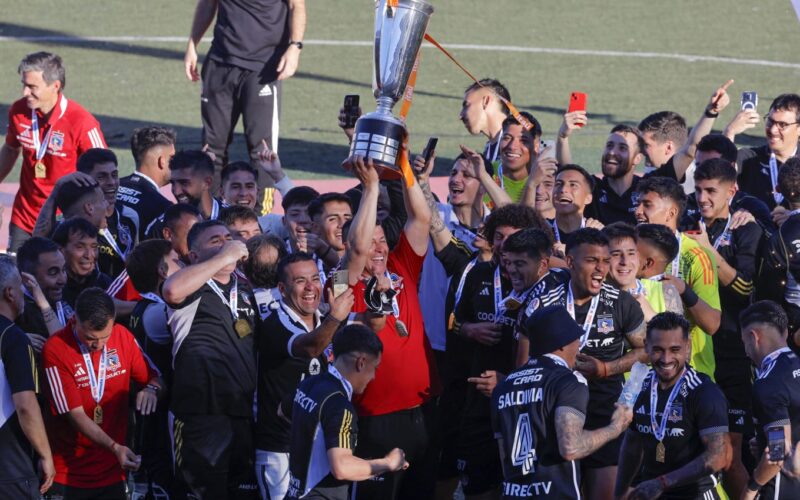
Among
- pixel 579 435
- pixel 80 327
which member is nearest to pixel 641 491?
pixel 579 435

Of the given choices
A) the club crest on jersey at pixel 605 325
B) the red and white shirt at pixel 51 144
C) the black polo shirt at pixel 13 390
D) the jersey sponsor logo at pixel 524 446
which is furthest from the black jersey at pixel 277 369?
the red and white shirt at pixel 51 144

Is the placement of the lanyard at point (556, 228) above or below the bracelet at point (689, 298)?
above

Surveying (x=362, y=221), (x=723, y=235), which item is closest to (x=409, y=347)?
(x=362, y=221)

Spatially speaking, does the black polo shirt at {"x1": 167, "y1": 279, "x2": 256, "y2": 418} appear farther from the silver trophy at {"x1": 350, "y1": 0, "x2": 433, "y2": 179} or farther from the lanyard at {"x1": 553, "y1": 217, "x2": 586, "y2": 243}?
the lanyard at {"x1": 553, "y1": 217, "x2": 586, "y2": 243}

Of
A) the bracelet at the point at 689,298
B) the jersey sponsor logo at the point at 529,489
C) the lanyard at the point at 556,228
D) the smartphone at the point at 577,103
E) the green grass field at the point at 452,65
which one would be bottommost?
the jersey sponsor logo at the point at 529,489

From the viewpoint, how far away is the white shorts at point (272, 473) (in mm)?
7305

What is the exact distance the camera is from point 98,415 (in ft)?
23.9

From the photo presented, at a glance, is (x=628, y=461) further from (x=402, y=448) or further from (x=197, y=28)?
(x=197, y=28)

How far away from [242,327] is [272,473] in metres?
0.82

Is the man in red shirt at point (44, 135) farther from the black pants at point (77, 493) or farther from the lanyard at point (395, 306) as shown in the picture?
the lanyard at point (395, 306)

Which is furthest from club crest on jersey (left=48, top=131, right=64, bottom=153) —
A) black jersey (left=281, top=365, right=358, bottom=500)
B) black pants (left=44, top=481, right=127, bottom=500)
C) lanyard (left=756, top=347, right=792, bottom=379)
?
lanyard (left=756, top=347, right=792, bottom=379)

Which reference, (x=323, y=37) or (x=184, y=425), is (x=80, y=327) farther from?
(x=323, y=37)

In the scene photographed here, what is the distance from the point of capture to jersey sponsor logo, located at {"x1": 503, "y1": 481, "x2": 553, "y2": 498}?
6.36 metres

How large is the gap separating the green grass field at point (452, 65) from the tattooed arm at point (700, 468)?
383 inches
